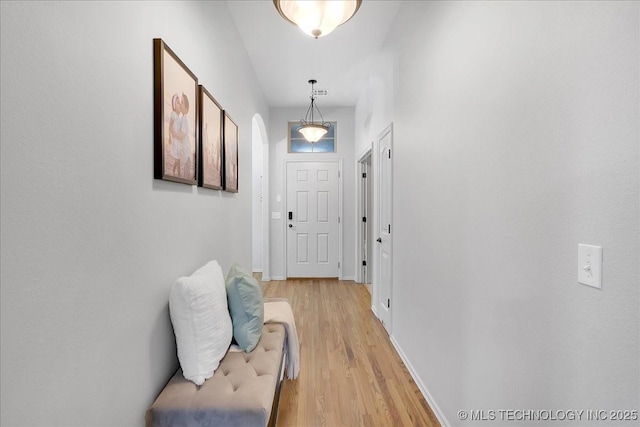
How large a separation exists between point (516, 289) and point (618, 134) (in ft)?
2.05

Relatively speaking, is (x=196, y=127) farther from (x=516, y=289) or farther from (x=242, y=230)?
(x=516, y=289)

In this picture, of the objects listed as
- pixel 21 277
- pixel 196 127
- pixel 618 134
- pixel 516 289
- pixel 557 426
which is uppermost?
pixel 196 127

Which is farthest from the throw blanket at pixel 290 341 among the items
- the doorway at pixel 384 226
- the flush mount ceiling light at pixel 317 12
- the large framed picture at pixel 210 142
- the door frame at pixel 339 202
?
the door frame at pixel 339 202

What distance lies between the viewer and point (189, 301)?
1.41 m

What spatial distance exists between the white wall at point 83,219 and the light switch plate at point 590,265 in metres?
1.47

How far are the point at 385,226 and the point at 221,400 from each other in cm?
233

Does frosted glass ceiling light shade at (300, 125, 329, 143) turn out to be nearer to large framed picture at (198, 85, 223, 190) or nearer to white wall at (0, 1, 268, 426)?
large framed picture at (198, 85, 223, 190)

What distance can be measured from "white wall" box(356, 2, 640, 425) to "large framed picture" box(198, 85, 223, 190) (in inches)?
57.6

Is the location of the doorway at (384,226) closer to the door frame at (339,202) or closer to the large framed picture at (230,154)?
the large framed picture at (230,154)

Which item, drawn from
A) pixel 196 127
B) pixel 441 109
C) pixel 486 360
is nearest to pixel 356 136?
pixel 441 109

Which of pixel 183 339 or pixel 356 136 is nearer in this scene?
pixel 183 339

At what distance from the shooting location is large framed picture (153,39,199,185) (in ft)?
4.46

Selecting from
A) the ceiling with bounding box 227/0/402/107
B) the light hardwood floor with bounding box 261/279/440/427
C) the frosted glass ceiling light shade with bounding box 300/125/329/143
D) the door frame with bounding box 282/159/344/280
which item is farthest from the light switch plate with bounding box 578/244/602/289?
the door frame with bounding box 282/159/344/280

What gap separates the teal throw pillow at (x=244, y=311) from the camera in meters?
1.74
